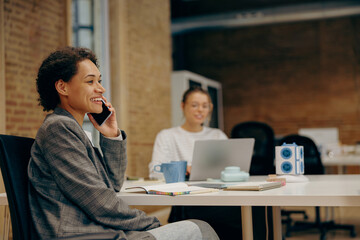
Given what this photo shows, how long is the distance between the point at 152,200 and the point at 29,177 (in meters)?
0.51

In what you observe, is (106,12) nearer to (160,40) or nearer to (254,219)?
(160,40)

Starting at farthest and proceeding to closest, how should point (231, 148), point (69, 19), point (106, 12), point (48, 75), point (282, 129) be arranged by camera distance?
point (282, 129) < point (106, 12) < point (69, 19) < point (231, 148) < point (48, 75)

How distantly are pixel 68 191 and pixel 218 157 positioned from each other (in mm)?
1170

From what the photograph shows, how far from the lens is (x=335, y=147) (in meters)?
5.76

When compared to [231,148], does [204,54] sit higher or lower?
higher

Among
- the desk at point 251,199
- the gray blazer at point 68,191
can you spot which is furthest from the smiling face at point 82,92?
the desk at point 251,199

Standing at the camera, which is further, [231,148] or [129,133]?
[129,133]

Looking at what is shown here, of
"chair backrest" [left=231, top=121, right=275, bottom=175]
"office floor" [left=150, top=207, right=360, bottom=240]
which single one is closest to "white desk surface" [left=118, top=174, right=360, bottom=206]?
"chair backrest" [left=231, top=121, right=275, bottom=175]

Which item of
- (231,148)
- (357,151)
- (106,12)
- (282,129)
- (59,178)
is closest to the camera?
(59,178)

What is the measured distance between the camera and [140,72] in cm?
571

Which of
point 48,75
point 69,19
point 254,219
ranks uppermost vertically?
point 69,19

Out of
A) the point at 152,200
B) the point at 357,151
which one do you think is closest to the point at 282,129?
the point at 357,151

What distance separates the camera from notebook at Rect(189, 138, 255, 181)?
2451 mm

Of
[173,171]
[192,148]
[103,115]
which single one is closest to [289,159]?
[173,171]
